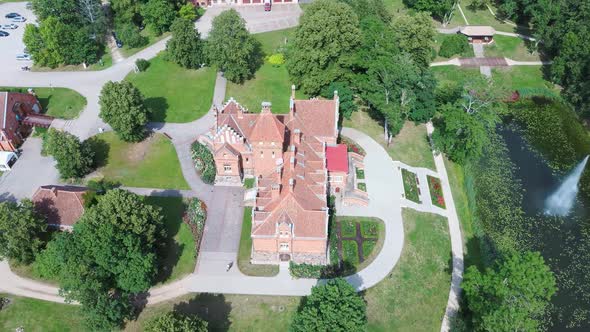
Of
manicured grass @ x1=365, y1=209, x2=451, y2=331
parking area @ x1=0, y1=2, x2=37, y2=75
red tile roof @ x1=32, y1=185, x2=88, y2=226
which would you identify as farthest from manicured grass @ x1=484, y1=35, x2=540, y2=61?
parking area @ x1=0, y1=2, x2=37, y2=75

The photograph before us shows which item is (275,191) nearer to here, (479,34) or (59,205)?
(59,205)

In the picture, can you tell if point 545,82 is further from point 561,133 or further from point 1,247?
point 1,247

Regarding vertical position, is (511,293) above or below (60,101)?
above

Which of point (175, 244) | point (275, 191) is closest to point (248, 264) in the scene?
point (275, 191)

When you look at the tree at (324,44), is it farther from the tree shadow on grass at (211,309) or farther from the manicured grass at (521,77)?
the tree shadow on grass at (211,309)

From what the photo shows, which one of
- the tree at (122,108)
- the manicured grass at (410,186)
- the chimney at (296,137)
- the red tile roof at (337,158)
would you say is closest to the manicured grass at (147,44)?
the tree at (122,108)

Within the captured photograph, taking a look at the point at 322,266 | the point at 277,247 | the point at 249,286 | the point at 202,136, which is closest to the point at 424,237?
the point at 322,266
